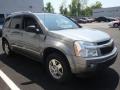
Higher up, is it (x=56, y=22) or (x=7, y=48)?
(x=56, y=22)

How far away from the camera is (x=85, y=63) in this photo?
514cm

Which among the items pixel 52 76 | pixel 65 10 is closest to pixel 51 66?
pixel 52 76

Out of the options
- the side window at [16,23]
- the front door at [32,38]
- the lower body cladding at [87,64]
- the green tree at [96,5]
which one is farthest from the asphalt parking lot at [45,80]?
the green tree at [96,5]

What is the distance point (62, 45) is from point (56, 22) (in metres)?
1.47

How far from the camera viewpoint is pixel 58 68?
5746 mm

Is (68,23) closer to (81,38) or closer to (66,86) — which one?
(81,38)

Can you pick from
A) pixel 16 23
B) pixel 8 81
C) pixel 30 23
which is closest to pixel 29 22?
pixel 30 23

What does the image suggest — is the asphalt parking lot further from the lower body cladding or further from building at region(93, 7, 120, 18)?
building at region(93, 7, 120, 18)

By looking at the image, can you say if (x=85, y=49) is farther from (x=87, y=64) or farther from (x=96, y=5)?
(x=96, y=5)

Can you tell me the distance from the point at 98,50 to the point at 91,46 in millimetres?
196

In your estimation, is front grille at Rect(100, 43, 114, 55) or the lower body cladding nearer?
the lower body cladding

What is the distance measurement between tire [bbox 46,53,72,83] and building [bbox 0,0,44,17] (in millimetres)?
34219

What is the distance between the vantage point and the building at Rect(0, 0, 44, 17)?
39447 millimetres

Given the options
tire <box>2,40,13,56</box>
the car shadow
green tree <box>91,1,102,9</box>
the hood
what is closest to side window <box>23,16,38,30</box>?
the hood
